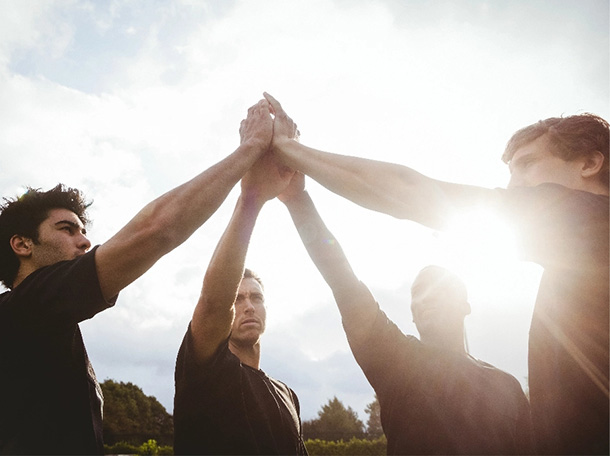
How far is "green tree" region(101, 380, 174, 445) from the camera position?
118 feet

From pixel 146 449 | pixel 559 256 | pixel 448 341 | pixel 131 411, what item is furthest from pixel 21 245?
pixel 131 411

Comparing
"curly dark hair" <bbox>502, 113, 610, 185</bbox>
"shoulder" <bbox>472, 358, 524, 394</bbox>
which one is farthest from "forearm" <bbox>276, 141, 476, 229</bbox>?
"shoulder" <bbox>472, 358, 524, 394</bbox>

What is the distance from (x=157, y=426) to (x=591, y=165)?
4789cm

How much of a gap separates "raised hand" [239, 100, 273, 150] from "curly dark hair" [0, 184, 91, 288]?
156cm

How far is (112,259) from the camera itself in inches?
77.7

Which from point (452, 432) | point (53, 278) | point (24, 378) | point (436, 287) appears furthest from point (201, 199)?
point (436, 287)

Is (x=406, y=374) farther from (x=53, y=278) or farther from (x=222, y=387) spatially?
(x=53, y=278)

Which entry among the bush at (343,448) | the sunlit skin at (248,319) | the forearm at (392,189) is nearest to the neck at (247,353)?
the sunlit skin at (248,319)

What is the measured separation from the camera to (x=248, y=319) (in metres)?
3.91

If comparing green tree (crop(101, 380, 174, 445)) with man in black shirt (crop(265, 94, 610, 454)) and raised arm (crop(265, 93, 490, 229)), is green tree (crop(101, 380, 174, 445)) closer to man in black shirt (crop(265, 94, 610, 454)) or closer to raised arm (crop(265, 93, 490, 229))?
raised arm (crop(265, 93, 490, 229))

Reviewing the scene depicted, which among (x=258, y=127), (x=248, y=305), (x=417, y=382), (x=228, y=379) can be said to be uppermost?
(x=258, y=127)

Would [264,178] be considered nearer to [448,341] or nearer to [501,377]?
[448,341]

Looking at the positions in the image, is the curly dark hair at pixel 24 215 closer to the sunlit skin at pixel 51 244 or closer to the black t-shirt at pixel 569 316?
the sunlit skin at pixel 51 244

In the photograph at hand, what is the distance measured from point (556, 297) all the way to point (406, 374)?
4.56ft
